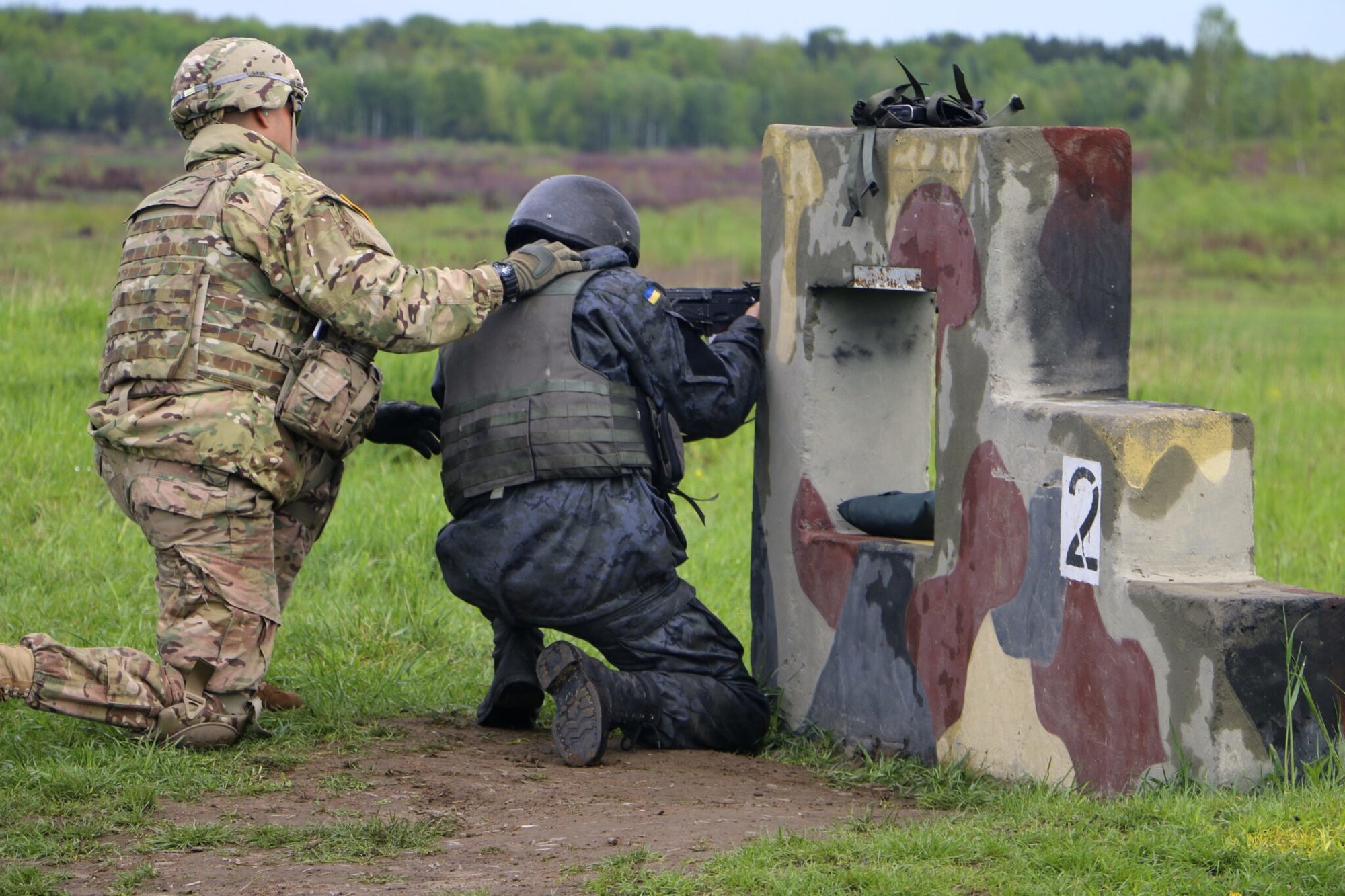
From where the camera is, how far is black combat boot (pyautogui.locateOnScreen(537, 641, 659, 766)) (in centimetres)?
431

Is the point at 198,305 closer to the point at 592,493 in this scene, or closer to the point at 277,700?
the point at 592,493

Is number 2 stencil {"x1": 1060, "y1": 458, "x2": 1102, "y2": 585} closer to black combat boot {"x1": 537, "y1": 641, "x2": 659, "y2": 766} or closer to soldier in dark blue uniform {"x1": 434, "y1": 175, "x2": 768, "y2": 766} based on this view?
soldier in dark blue uniform {"x1": 434, "y1": 175, "x2": 768, "y2": 766}

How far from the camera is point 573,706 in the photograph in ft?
14.3

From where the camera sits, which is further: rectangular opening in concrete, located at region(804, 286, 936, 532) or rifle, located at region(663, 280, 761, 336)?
rifle, located at region(663, 280, 761, 336)

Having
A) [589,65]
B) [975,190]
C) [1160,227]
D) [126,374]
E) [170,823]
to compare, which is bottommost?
[170,823]

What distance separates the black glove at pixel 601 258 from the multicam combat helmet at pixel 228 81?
942 mm

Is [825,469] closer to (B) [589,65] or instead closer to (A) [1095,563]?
(A) [1095,563]

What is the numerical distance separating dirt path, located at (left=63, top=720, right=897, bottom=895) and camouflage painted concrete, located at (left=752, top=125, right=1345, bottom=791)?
0.45 metres

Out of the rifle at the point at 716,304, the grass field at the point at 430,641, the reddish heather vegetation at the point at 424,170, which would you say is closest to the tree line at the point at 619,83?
the reddish heather vegetation at the point at 424,170

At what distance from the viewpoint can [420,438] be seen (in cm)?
496

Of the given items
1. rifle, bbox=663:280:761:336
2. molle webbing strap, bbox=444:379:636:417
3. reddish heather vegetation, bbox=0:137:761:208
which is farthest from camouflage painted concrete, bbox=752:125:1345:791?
reddish heather vegetation, bbox=0:137:761:208

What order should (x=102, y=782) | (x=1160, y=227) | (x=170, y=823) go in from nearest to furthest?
(x=170, y=823), (x=102, y=782), (x=1160, y=227)

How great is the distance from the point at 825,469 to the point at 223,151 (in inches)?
78.0

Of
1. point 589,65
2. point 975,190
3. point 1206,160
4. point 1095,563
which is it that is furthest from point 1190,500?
point 589,65
